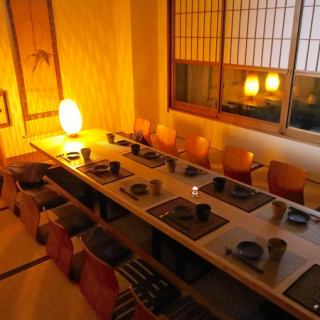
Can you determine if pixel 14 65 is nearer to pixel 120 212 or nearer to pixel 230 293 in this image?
pixel 120 212

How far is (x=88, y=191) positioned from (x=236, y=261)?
6.86ft

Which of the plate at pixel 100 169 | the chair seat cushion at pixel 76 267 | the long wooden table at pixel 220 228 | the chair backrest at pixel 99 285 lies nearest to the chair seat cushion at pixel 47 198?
the long wooden table at pixel 220 228

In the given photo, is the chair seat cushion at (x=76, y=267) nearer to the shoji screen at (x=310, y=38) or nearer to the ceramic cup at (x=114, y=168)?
the ceramic cup at (x=114, y=168)

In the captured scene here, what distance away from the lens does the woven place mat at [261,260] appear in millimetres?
1579

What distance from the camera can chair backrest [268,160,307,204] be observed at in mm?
2617

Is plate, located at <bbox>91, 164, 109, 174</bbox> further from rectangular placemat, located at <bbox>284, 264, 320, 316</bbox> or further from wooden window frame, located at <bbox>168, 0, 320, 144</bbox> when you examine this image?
wooden window frame, located at <bbox>168, 0, 320, 144</bbox>

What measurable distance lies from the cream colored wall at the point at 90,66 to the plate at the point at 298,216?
3587 millimetres

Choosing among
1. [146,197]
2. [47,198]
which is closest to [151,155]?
[146,197]

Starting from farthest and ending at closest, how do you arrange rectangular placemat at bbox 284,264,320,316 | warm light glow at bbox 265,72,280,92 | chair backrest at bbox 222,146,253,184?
warm light glow at bbox 265,72,280,92, chair backrest at bbox 222,146,253,184, rectangular placemat at bbox 284,264,320,316

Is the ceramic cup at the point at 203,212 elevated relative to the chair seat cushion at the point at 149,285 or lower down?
elevated

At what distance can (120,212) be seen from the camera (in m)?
3.29

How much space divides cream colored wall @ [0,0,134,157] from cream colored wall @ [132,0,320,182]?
0.91ft

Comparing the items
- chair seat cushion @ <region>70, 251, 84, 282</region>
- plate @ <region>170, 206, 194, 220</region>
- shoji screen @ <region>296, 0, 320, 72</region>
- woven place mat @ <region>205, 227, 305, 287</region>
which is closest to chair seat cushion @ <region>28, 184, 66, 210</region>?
chair seat cushion @ <region>70, 251, 84, 282</region>

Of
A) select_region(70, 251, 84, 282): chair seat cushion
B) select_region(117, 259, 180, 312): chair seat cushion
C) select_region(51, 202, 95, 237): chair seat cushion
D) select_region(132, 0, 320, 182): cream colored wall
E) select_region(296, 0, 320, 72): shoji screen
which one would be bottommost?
select_region(70, 251, 84, 282): chair seat cushion
